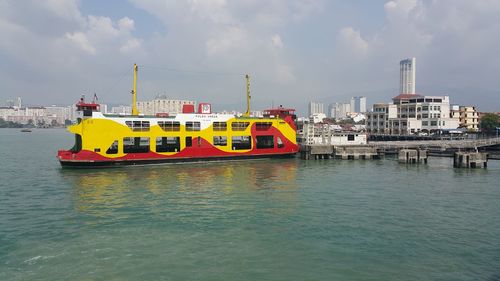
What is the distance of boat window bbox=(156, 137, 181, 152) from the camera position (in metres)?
35.2

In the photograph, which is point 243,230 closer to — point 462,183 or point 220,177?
point 220,177

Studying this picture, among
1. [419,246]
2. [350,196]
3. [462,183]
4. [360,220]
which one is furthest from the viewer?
[462,183]

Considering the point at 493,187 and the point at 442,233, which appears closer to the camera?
the point at 442,233

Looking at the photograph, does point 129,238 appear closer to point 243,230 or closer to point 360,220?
point 243,230

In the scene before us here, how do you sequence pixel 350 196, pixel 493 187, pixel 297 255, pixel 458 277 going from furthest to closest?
pixel 493 187 → pixel 350 196 → pixel 297 255 → pixel 458 277

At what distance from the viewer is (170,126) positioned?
35531 mm

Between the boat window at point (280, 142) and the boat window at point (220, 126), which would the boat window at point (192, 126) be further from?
the boat window at point (280, 142)

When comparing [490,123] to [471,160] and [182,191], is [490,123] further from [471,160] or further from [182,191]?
[182,191]

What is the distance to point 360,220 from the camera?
16.9 m

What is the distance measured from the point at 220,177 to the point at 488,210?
1706cm

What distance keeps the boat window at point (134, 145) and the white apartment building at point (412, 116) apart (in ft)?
212

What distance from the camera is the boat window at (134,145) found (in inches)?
1328

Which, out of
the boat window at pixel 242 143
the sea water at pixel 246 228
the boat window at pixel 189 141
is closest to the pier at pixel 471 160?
the sea water at pixel 246 228

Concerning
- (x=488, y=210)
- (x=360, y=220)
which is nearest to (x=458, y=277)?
(x=360, y=220)
